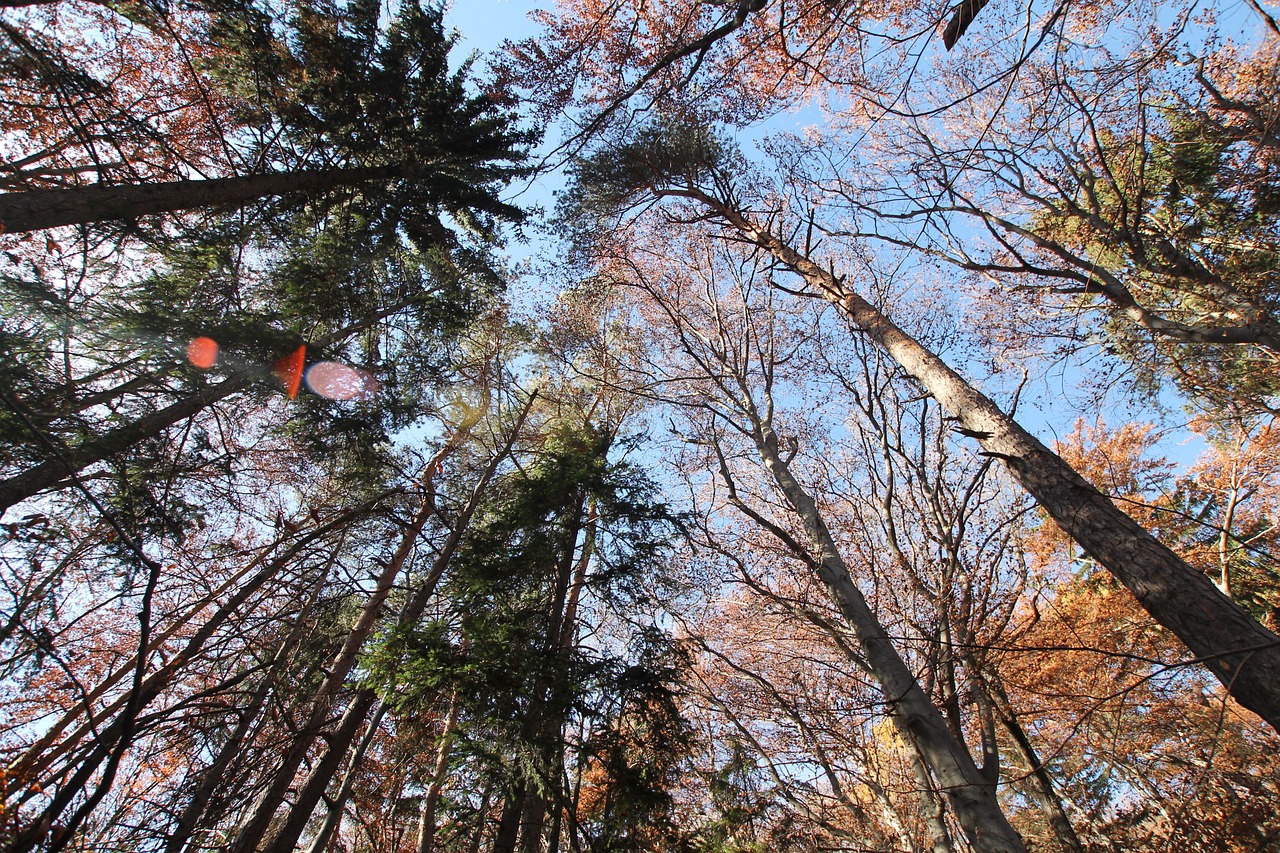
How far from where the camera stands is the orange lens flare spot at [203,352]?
5654mm

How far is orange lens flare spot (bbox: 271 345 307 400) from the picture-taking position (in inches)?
246

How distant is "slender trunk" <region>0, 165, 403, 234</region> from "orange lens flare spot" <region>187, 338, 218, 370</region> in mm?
1251

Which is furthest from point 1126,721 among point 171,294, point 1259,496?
point 171,294

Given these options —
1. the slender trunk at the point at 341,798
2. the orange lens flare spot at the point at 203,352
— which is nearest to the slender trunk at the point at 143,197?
the orange lens flare spot at the point at 203,352

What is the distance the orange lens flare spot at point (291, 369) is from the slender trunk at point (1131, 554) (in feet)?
21.5

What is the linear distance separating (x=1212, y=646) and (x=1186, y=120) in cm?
1111

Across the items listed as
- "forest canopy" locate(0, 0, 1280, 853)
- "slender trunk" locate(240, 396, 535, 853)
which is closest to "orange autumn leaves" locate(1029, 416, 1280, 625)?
"forest canopy" locate(0, 0, 1280, 853)

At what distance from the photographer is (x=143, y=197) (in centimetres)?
517

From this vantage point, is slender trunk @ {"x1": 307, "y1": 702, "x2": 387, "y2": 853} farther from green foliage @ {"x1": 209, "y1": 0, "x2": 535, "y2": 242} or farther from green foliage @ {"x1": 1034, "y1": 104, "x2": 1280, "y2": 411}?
green foliage @ {"x1": 1034, "y1": 104, "x2": 1280, "y2": 411}

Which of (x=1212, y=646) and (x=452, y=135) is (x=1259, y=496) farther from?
(x=452, y=135)

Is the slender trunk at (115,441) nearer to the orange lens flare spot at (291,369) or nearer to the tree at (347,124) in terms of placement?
the orange lens flare spot at (291,369)

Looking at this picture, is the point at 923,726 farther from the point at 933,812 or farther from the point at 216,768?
the point at 216,768

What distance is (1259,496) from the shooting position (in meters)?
10.1

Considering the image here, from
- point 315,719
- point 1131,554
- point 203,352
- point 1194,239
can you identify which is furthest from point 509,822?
point 1194,239
